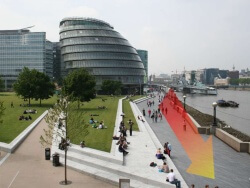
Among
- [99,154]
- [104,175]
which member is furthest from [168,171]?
[99,154]

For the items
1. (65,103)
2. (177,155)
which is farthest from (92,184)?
(177,155)

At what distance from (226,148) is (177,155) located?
6097 millimetres

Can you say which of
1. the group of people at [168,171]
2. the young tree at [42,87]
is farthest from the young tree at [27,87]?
the group of people at [168,171]

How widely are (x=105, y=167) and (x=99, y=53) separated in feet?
380

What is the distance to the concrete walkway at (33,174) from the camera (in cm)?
1856

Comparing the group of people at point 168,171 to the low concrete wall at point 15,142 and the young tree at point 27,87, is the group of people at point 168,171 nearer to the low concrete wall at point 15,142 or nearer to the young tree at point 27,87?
the low concrete wall at point 15,142

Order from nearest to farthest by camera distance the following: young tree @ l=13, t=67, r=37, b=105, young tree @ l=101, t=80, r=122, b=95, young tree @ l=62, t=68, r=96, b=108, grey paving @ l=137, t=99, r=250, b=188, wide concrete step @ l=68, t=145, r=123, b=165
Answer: grey paving @ l=137, t=99, r=250, b=188
wide concrete step @ l=68, t=145, r=123, b=165
young tree @ l=62, t=68, r=96, b=108
young tree @ l=13, t=67, r=37, b=105
young tree @ l=101, t=80, r=122, b=95

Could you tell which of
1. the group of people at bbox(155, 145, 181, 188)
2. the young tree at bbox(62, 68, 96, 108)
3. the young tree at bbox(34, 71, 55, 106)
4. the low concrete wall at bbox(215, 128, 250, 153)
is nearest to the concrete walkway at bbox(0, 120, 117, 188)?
the group of people at bbox(155, 145, 181, 188)

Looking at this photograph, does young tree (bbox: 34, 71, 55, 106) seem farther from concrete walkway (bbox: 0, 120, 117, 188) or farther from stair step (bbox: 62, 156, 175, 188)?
stair step (bbox: 62, 156, 175, 188)

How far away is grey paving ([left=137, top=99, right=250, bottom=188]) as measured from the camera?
775 inches

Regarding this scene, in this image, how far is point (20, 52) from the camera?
6850 inches

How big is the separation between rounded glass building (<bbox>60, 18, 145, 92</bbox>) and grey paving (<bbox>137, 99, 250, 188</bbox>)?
341 feet

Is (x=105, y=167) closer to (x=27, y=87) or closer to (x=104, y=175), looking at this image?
(x=104, y=175)

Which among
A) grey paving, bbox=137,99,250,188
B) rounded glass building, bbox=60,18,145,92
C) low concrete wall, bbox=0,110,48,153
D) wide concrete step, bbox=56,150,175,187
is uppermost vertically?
rounded glass building, bbox=60,18,145,92
